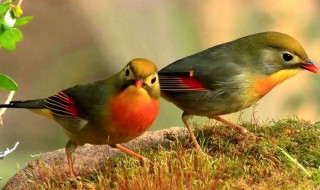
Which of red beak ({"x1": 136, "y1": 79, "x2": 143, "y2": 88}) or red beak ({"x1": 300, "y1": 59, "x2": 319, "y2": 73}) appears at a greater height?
red beak ({"x1": 300, "y1": 59, "x2": 319, "y2": 73})

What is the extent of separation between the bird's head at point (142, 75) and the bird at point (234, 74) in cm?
67

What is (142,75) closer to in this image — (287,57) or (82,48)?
(287,57)

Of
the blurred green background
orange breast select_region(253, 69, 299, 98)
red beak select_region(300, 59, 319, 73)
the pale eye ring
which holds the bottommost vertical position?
orange breast select_region(253, 69, 299, 98)

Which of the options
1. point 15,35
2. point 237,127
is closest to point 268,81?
point 237,127

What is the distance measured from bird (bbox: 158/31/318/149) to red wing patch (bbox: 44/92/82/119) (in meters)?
0.61

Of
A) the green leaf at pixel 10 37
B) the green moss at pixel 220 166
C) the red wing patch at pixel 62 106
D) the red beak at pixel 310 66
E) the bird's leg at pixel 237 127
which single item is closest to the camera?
the green leaf at pixel 10 37

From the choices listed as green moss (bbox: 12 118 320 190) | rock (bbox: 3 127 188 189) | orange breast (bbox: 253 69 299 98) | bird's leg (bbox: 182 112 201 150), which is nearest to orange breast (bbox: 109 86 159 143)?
green moss (bbox: 12 118 320 190)

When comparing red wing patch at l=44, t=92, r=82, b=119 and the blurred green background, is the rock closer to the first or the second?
red wing patch at l=44, t=92, r=82, b=119

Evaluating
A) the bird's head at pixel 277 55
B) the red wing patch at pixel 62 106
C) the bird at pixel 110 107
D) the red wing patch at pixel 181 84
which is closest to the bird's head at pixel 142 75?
the bird at pixel 110 107

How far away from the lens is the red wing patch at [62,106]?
372 cm

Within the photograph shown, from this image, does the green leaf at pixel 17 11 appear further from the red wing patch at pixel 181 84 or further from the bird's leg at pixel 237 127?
the bird's leg at pixel 237 127

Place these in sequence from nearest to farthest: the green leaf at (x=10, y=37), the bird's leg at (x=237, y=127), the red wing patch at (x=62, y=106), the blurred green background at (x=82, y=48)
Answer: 1. the green leaf at (x=10, y=37)
2. the red wing patch at (x=62, y=106)
3. the bird's leg at (x=237, y=127)
4. the blurred green background at (x=82, y=48)

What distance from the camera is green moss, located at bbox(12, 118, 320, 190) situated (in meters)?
3.53

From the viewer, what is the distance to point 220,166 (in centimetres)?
375
